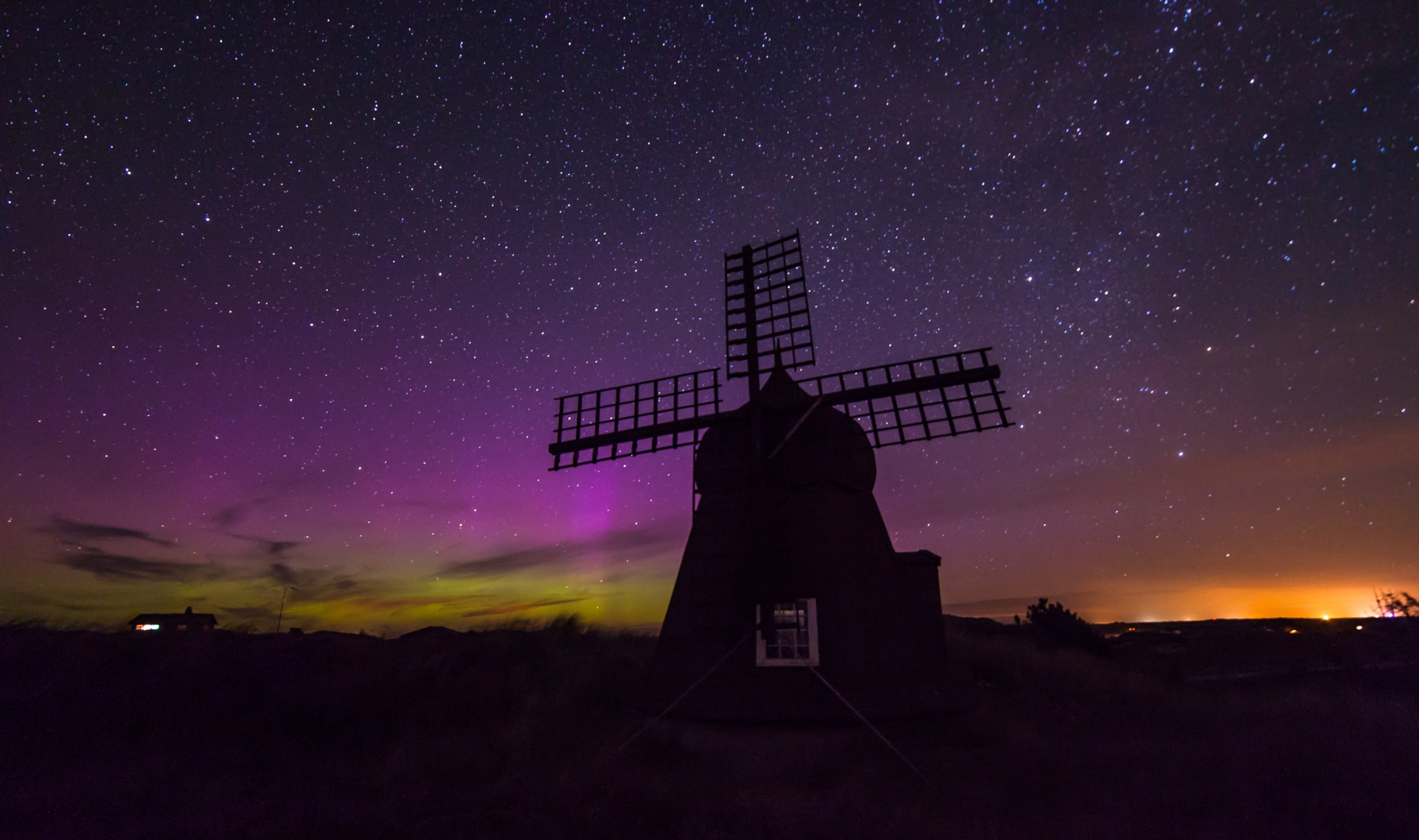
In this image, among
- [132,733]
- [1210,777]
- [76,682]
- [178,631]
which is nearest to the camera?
[1210,777]

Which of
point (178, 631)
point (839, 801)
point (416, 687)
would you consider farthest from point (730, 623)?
point (178, 631)

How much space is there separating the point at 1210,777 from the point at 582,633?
24742 millimetres

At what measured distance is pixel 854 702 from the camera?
11086 millimetres

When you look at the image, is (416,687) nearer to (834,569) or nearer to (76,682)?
(76,682)

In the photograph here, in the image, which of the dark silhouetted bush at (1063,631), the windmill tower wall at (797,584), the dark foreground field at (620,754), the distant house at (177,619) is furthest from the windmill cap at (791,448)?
the distant house at (177,619)

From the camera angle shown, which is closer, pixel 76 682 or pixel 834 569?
pixel 834 569

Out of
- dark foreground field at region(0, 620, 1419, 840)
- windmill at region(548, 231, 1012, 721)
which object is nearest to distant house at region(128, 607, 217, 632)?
dark foreground field at region(0, 620, 1419, 840)

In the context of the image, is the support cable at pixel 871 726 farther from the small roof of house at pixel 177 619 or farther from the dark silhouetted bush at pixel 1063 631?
the small roof of house at pixel 177 619

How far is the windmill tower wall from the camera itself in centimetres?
1149

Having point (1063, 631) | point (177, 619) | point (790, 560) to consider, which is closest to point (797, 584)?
point (790, 560)

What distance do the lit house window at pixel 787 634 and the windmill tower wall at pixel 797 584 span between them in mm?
121

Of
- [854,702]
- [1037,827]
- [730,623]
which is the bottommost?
[1037,827]

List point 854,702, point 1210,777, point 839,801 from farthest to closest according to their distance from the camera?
point 854,702 → point 1210,777 → point 839,801

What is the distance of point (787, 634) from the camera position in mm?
11938
